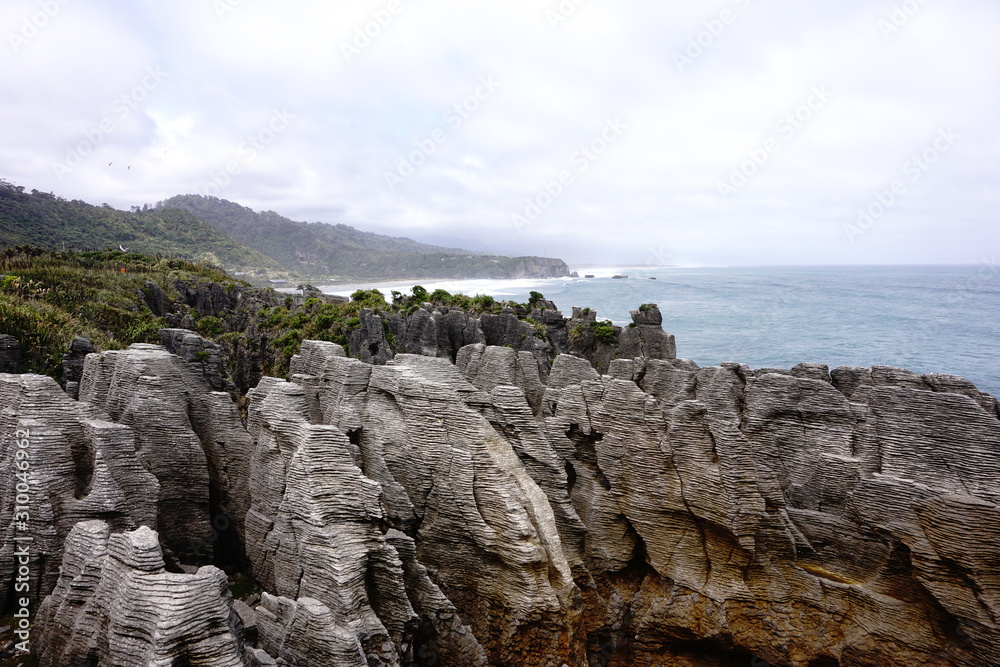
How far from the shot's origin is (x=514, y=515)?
935 centimetres

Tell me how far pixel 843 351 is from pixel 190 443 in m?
75.9

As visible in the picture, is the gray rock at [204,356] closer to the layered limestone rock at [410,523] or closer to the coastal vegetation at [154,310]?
the coastal vegetation at [154,310]

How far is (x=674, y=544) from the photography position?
1123 cm

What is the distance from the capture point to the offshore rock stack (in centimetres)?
809

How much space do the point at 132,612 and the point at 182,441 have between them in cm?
568

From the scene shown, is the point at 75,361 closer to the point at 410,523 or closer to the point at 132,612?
the point at 132,612

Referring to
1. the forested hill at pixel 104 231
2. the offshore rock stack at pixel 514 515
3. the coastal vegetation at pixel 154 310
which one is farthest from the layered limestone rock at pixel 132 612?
the forested hill at pixel 104 231

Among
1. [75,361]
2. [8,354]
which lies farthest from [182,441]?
[8,354]

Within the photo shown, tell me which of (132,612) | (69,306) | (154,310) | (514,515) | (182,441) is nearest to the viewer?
(132,612)

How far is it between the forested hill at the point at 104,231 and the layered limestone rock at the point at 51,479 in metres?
61.8

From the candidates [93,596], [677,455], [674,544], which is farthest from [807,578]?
[93,596]

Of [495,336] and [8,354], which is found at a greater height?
[8,354]

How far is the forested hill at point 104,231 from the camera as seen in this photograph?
7394 centimetres

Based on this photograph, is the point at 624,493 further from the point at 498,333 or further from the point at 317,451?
the point at 498,333
